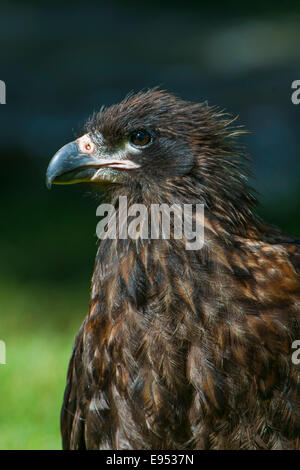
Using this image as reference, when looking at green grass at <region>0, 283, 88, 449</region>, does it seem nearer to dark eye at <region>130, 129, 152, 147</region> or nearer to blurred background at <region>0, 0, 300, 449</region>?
blurred background at <region>0, 0, 300, 449</region>

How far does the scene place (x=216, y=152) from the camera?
11.4 feet

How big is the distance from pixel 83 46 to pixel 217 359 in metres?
9.30

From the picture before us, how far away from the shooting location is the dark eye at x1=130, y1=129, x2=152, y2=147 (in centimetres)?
350

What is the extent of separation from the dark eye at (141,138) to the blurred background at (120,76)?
5.81 m

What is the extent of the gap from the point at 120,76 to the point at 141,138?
8.23 metres

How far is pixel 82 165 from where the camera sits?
11.7 feet

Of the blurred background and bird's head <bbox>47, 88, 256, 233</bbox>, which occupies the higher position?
the blurred background

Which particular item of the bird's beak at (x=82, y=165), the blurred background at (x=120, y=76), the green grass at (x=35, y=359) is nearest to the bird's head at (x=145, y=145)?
the bird's beak at (x=82, y=165)

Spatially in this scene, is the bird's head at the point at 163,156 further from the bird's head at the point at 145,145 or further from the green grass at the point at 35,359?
the green grass at the point at 35,359

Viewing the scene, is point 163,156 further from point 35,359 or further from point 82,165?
point 35,359

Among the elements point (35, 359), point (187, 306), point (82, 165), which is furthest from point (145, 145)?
point (35, 359)

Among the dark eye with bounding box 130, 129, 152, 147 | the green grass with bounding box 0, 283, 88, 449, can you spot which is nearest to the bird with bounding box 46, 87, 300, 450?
the dark eye with bounding box 130, 129, 152, 147

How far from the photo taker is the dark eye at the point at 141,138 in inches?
138

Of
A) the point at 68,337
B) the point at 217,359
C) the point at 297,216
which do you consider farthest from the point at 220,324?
the point at 297,216
